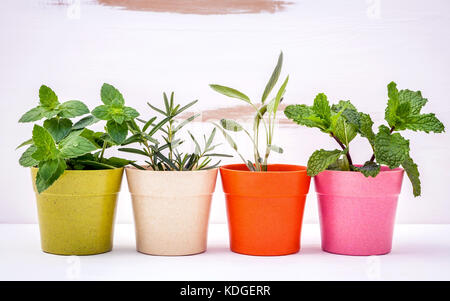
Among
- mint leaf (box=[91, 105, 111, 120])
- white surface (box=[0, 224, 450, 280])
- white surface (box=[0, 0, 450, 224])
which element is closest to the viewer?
white surface (box=[0, 224, 450, 280])

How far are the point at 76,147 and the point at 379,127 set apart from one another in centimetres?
51

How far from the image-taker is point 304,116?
39.0 inches

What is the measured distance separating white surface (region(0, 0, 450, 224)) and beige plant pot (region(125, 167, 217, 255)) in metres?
0.37

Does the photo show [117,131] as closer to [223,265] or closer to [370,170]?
[223,265]

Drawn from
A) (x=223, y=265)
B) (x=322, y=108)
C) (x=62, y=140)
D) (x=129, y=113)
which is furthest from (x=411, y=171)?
(x=62, y=140)

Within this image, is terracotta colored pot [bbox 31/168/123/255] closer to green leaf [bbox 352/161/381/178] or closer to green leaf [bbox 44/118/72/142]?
green leaf [bbox 44/118/72/142]

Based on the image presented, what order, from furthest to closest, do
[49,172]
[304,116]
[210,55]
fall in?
1. [210,55]
2. [304,116]
3. [49,172]

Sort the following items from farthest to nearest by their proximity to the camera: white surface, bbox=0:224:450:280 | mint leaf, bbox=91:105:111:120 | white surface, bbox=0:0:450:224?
white surface, bbox=0:0:450:224 < mint leaf, bbox=91:105:111:120 < white surface, bbox=0:224:450:280

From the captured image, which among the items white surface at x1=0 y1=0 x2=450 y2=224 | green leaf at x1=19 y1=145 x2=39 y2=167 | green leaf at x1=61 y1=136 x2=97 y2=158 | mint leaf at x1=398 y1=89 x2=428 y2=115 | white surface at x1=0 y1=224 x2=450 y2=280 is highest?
white surface at x1=0 y1=0 x2=450 y2=224

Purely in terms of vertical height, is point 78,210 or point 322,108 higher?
point 322,108

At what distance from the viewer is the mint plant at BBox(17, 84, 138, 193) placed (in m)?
0.90

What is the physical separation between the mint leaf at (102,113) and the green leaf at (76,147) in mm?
46

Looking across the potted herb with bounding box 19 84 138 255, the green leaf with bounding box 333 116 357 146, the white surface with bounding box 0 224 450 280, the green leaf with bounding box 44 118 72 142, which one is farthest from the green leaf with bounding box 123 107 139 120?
the green leaf with bounding box 333 116 357 146

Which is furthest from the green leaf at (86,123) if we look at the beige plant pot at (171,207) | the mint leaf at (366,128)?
the mint leaf at (366,128)
